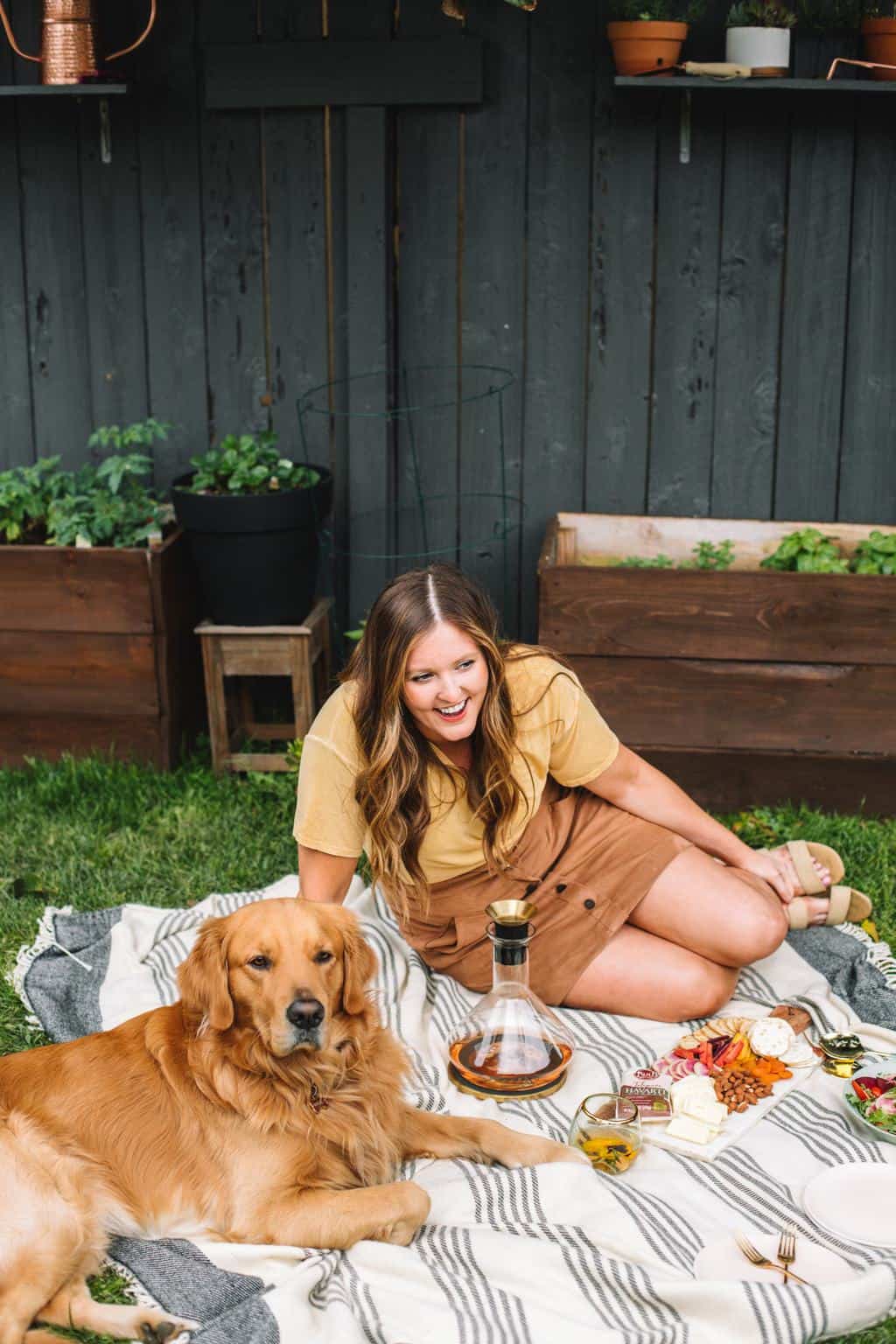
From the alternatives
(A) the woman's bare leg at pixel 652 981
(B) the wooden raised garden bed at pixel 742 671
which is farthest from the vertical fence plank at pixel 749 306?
(A) the woman's bare leg at pixel 652 981

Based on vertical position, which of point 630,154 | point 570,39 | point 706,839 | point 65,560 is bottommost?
point 706,839

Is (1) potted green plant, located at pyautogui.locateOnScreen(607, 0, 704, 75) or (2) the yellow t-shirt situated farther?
(1) potted green plant, located at pyautogui.locateOnScreen(607, 0, 704, 75)

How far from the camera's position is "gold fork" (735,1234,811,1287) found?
7.97 feet

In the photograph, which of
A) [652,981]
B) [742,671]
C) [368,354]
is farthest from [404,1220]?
[368,354]

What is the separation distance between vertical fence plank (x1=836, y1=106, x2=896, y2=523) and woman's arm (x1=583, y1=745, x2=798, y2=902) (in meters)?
1.97

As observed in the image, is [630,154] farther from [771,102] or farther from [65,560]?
[65,560]

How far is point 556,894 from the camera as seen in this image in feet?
11.2

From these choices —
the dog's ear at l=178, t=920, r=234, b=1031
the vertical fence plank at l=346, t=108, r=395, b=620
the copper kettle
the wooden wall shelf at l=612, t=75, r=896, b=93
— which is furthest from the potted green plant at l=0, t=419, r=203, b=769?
the dog's ear at l=178, t=920, r=234, b=1031

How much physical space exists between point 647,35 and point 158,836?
2.88m

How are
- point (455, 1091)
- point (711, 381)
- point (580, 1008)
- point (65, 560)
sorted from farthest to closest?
point (711, 381), point (65, 560), point (580, 1008), point (455, 1091)

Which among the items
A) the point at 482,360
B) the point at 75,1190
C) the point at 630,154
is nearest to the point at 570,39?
the point at 630,154

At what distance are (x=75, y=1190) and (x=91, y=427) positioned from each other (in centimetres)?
342

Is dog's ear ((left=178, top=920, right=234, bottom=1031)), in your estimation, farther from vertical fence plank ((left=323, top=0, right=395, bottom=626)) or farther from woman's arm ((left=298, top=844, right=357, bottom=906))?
vertical fence plank ((left=323, top=0, right=395, bottom=626))

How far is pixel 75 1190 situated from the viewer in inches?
98.0
